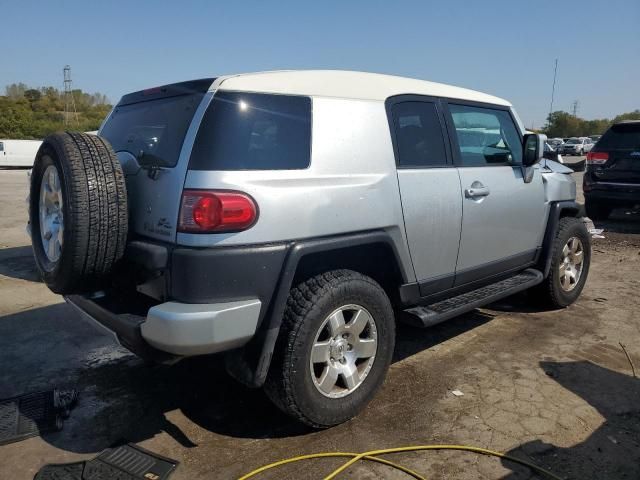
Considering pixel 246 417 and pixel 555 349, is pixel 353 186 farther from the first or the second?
pixel 555 349

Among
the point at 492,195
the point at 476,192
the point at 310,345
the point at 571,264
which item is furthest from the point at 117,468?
the point at 571,264

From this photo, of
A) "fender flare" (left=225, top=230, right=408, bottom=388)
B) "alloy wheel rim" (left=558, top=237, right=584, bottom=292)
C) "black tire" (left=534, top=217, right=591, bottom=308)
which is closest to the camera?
"fender flare" (left=225, top=230, right=408, bottom=388)

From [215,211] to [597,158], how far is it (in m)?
8.69

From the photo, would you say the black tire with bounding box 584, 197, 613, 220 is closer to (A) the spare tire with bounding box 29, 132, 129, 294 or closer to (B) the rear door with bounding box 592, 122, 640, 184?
(B) the rear door with bounding box 592, 122, 640, 184

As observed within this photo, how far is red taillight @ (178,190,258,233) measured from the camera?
7.62 ft

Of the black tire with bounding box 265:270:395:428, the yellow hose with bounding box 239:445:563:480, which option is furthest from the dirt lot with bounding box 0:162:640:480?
the black tire with bounding box 265:270:395:428

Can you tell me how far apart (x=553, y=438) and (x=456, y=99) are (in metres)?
2.33

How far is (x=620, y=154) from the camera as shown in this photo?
8.69 metres

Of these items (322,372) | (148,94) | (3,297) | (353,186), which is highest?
(148,94)

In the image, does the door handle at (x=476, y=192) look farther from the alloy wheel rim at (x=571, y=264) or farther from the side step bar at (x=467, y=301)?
the alloy wheel rim at (x=571, y=264)

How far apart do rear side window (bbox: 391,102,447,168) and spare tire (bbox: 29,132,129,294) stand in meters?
1.63

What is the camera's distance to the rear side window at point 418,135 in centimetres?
316

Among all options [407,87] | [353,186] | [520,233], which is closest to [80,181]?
[353,186]

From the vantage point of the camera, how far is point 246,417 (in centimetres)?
300
